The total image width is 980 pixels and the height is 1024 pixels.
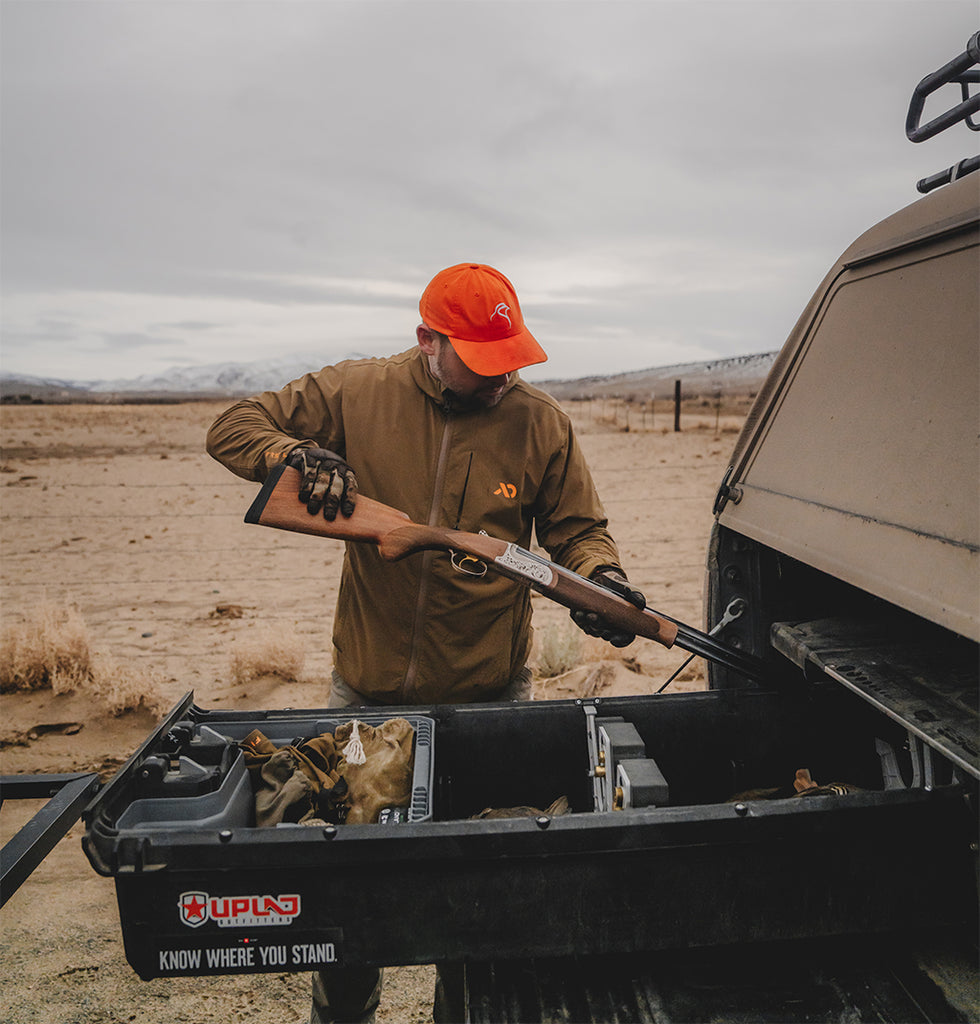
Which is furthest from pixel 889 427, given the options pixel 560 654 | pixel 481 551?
pixel 560 654

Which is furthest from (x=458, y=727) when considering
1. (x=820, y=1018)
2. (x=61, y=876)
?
(x=61, y=876)

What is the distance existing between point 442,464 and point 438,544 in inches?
17.2

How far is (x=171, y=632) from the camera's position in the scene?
28.7 ft

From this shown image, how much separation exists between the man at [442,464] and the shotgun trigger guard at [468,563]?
0.10m

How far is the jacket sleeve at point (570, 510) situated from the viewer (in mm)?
3076

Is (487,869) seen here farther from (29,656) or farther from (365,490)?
(29,656)

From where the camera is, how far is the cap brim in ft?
8.92

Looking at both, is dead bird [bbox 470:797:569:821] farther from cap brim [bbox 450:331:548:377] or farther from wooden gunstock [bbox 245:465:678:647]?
cap brim [bbox 450:331:548:377]

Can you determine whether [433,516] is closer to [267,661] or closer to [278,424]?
[278,424]

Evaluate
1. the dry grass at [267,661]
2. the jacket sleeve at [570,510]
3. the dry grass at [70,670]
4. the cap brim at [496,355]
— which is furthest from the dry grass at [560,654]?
the cap brim at [496,355]

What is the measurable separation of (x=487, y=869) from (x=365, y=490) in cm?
158

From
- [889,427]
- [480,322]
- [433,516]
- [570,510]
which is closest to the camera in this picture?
[889,427]

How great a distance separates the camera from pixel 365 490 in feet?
9.64

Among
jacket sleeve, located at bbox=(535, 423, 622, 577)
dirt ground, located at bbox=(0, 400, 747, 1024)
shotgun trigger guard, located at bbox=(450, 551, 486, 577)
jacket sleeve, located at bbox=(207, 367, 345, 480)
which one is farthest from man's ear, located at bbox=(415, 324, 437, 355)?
dirt ground, located at bbox=(0, 400, 747, 1024)
